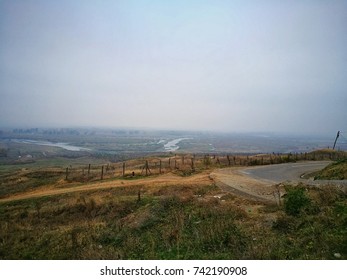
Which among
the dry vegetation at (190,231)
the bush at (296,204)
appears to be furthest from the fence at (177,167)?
the bush at (296,204)

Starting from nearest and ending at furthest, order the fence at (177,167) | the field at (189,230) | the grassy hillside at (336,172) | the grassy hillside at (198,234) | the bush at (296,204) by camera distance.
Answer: the grassy hillside at (198,234), the field at (189,230), the bush at (296,204), the grassy hillside at (336,172), the fence at (177,167)

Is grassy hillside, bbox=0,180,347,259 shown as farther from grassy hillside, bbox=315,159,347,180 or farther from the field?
grassy hillside, bbox=315,159,347,180

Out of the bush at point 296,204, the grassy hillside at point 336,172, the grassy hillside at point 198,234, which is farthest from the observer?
the grassy hillside at point 336,172

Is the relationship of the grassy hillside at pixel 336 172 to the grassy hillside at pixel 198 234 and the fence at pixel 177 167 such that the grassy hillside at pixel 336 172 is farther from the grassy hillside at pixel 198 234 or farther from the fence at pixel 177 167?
the fence at pixel 177 167

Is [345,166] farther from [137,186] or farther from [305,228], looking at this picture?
[137,186]

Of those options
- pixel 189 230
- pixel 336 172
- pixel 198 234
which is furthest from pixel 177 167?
pixel 198 234

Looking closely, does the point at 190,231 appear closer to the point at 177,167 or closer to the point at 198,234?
the point at 198,234

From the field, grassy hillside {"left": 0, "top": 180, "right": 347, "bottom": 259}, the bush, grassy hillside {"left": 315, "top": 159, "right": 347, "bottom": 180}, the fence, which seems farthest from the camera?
the fence

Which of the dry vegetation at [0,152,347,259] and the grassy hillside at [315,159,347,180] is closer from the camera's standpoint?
the dry vegetation at [0,152,347,259]

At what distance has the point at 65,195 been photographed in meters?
19.8

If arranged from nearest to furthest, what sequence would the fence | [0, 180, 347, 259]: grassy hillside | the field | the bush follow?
[0, 180, 347, 259]: grassy hillside → the field → the bush → the fence

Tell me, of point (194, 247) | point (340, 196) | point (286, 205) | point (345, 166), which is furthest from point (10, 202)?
point (345, 166)

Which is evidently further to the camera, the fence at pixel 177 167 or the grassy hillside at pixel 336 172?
the fence at pixel 177 167

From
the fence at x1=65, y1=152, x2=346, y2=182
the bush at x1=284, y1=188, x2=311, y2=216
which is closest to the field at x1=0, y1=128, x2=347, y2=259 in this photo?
the bush at x1=284, y1=188, x2=311, y2=216
